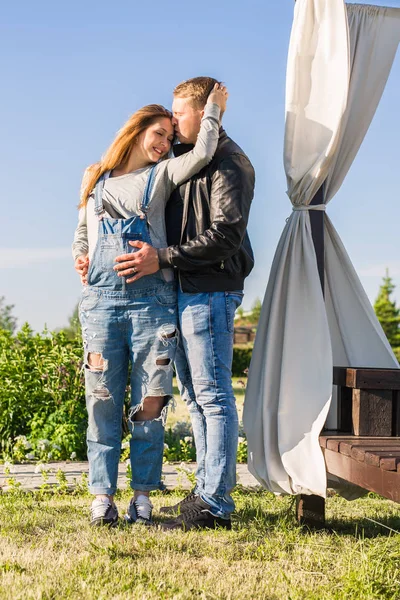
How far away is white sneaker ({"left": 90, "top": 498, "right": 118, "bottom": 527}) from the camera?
344 centimetres

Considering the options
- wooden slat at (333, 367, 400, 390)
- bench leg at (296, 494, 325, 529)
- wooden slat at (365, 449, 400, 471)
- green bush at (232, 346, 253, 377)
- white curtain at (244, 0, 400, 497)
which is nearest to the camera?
wooden slat at (365, 449, 400, 471)

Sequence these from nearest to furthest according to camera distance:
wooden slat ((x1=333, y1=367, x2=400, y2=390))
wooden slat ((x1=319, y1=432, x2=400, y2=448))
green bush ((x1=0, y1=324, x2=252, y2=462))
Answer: wooden slat ((x1=319, y1=432, x2=400, y2=448))
wooden slat ((x1=333, y1=367, x2=400, y2=390))
green bush ((x1=0, y1=324, x2=252, y2=462))

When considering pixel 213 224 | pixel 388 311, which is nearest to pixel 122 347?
pixel 213 224

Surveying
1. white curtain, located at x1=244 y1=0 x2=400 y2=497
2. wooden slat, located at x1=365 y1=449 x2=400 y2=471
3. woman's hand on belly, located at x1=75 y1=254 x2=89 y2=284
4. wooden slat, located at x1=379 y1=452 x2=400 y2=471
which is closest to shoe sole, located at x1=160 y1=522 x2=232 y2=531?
white curtain, located at x1=244 y1=0 x2=400 y2=497

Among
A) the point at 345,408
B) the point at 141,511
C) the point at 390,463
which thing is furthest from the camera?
the point at 345,408

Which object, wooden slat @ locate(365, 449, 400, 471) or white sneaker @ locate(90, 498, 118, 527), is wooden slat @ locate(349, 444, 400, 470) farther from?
white sneaker @ locate(90, 498, 118, 527)

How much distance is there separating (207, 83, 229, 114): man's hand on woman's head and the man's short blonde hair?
47mm

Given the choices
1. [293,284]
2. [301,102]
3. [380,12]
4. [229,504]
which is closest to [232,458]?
[229,504]

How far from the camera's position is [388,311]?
2664cm

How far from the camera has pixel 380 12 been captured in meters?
3.86

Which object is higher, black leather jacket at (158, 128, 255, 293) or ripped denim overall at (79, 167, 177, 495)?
black leather jacket at (158, 128, 255, 293)

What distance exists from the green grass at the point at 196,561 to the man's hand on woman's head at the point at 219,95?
74.7 inches

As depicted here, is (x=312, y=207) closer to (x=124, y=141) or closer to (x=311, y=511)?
(x=124, y=141)

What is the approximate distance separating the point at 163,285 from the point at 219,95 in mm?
893
